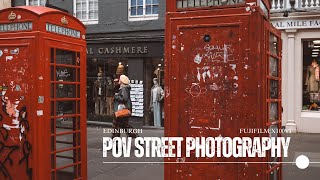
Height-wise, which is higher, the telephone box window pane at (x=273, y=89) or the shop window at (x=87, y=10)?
the shop window at (x=87, y=10)

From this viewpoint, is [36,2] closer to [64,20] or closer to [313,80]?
[313,80]

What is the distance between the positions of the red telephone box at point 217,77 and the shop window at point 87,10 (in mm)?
12838

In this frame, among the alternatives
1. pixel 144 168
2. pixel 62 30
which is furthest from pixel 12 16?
pixel 144 168

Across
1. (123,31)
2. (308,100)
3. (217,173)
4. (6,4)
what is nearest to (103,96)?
(123,31)

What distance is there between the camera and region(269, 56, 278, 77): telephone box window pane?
4.42m

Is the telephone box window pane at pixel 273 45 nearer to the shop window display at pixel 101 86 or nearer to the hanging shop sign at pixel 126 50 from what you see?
the hanging shop sign at pixel 126 50

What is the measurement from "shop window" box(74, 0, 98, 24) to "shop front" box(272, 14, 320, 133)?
23.5 ft

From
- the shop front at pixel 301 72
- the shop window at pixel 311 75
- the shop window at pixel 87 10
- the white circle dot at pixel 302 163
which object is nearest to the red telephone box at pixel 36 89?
the white circle dot at pixel 302 163

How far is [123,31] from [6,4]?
5.85m

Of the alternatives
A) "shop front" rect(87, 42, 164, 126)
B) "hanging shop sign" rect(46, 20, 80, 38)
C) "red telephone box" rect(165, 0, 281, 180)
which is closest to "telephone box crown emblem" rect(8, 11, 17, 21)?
"hanging shop sign" rect(46, 20, 80, 38)

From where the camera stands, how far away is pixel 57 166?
547 centimetres

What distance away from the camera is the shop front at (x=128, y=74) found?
49.8ft

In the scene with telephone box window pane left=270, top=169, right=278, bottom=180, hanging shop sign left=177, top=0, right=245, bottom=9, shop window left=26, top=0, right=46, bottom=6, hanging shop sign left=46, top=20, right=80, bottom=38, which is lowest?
telephone box window pane left=270, top=169, right=278, bottom=180

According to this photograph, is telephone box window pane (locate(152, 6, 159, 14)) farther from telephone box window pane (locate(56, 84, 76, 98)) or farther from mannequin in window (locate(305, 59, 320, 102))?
telephone box window pane (locate(56, 84, 76, 98))
